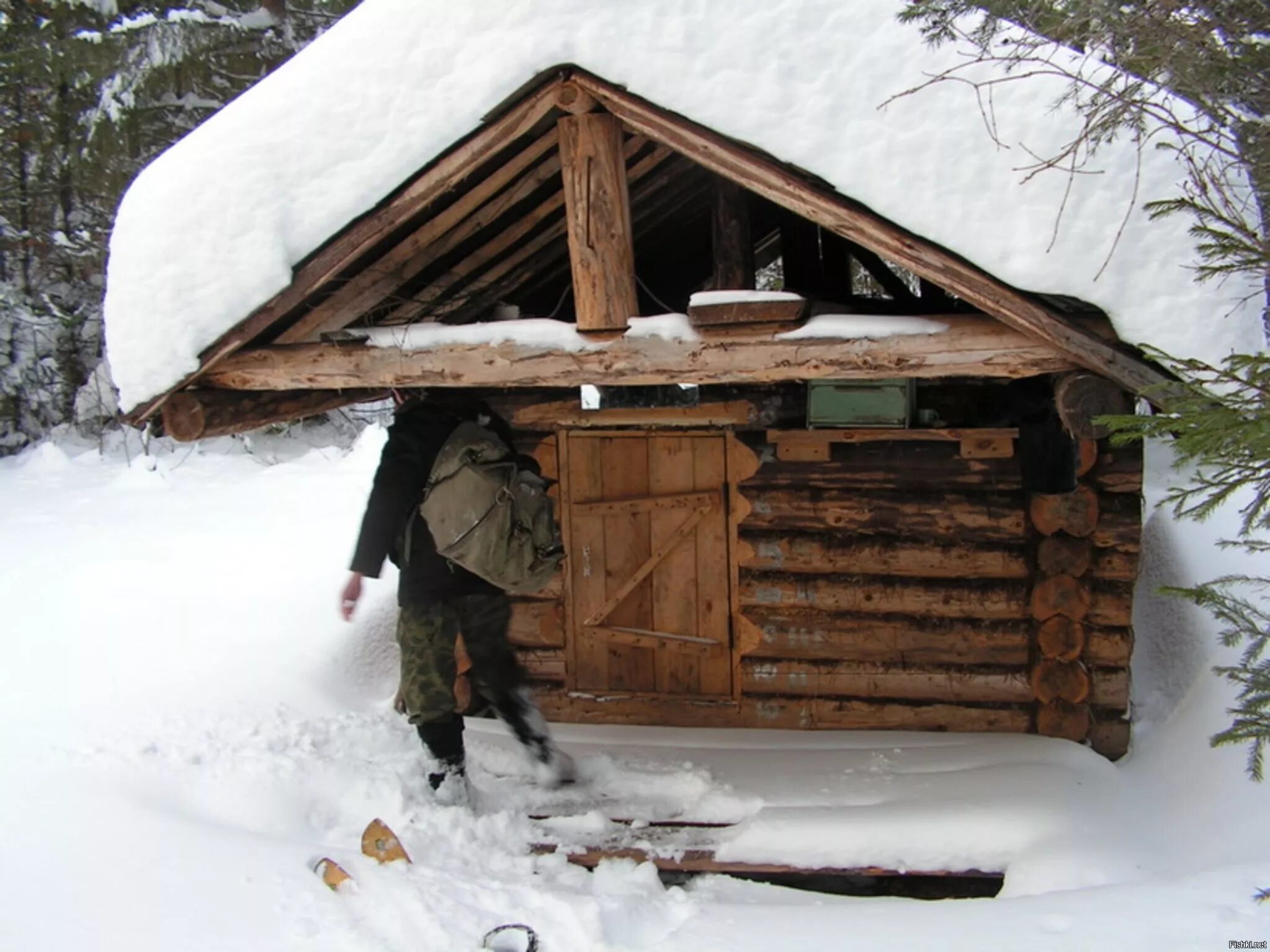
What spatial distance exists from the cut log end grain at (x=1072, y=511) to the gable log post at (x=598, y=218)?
301cm

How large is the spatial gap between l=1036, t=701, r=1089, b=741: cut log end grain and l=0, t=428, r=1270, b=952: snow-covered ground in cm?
28

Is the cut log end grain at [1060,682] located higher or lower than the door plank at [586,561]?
lower

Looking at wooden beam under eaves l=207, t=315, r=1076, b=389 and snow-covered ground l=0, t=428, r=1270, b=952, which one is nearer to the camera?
snow-covered ground l=0, t=428, r=1270, b=952

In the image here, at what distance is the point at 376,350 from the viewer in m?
4.31

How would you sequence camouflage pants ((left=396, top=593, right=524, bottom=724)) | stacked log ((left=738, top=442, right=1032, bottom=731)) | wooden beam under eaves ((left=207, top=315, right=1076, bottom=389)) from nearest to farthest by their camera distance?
wooden beam under eaves ((left=207, top=315, right=1076, bottom=389))
camouflage pants ((left=396, top=593, right=524, bottom=724))
stacked log ((left=738, top=442, right=1032, bottom=731))

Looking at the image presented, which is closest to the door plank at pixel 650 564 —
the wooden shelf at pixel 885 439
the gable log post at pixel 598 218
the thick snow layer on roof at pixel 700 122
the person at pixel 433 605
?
the wooden shelf at pixel 885 439

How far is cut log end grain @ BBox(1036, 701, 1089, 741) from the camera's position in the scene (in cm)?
561

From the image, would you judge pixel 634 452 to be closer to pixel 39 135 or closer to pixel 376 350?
pixel 376 350

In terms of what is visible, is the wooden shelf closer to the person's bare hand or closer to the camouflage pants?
the camouflage pants

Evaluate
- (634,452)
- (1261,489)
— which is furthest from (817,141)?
(634,452)

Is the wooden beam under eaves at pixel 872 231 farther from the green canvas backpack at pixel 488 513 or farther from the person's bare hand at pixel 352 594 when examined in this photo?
the person's bare hand at pixel 352 594

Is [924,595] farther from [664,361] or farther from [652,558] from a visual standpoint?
[664,361]

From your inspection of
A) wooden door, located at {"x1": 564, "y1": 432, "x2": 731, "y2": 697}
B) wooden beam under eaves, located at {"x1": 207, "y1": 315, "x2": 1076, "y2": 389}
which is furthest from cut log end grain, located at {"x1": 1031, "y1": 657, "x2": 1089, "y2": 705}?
wooden beam under eaves, located at {"x1": 207, "y1": 315, "x2": 1076, "y2": 389}

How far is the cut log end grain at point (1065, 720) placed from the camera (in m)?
5.61
